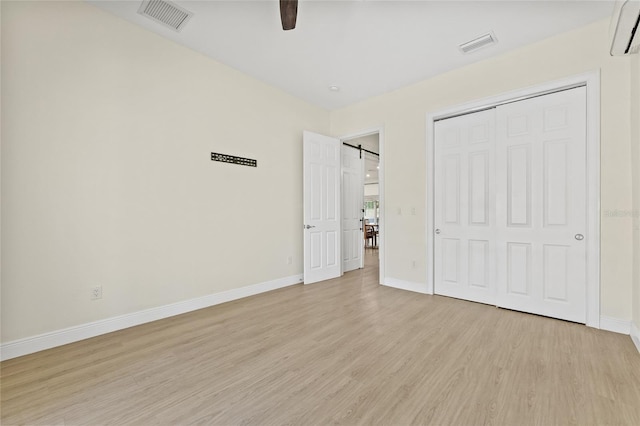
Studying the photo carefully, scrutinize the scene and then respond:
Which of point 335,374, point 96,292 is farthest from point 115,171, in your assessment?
point 335,374

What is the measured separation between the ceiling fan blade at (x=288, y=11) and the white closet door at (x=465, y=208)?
259 cm

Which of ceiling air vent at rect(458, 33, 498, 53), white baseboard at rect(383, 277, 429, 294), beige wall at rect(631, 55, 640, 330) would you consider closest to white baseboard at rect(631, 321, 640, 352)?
beige wall at rect(631, 55, 640, 330)

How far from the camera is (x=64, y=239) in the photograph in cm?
241

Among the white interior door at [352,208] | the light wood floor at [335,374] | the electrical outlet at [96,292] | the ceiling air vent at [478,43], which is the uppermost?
the ceiling air vent at [478,43]

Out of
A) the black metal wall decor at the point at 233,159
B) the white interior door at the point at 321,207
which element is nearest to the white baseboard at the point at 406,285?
the white interior door at the point at 321,207

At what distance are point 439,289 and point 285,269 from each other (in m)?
2.25

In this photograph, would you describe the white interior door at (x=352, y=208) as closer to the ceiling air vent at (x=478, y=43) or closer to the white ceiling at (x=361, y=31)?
the white ceiling at (x=361, y=31)

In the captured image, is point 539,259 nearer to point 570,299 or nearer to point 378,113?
point 570,299

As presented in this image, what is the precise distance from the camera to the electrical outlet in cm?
255

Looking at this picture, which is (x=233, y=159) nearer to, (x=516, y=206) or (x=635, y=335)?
(x=516, y=206)

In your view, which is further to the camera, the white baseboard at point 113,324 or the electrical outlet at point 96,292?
the electrical outlet at point 96,292

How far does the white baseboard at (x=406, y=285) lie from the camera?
3.87 meters

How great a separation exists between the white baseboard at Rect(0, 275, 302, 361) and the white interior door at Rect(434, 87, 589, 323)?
281 cm

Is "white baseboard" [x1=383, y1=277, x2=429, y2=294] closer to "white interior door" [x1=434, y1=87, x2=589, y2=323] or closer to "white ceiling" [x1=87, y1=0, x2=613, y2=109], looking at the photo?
"white interior door" [x1=434, y1=87, x2=589, y2=323]
